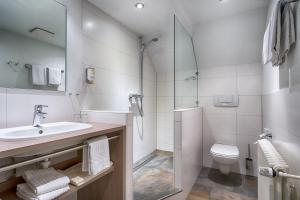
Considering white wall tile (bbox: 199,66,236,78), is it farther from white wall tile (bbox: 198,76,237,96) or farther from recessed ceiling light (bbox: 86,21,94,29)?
recessed ceiling light (bbox: 86,21,94,29)

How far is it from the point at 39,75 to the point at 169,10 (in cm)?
173

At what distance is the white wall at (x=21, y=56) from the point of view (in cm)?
118

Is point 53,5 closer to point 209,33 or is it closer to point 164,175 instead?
point 209,33

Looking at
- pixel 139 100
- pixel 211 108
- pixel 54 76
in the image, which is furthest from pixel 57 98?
pixel 211 108

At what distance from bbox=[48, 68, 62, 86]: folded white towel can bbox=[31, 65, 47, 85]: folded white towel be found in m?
0.04

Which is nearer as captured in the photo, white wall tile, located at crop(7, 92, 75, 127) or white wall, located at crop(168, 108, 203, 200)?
white wall tile, located at crop(7, 92, 75, 127)

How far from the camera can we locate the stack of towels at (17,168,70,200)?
0.94 m

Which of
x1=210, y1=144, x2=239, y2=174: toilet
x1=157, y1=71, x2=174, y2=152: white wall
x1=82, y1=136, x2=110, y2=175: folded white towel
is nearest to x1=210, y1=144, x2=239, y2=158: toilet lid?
x1=210, y1=144, x2=239, y2=174: toilet

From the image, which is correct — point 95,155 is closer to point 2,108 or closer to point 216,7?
point 2,108

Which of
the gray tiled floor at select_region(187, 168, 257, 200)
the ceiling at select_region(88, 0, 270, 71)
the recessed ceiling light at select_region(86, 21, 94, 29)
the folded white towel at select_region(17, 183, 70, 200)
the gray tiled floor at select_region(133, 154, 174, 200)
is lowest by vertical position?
the gray tiled floor at select_region(187, 168, 257, 200)

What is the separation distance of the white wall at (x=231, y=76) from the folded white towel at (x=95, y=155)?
2.01 meters

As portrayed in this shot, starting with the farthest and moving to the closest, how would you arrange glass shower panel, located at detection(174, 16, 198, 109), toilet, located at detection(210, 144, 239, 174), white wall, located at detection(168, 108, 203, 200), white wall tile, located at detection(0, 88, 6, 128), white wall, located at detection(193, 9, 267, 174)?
white wall, located at detection(193, 9, 267, 174) → toilet, located at detection(210, 144, 239, 174) → glass shower panel, located at detection(174, 16, 198, 109) → white wall, located at detection(168, 108, 203, 200) → white wall tile, located at detection(0, 88, 6, 128)

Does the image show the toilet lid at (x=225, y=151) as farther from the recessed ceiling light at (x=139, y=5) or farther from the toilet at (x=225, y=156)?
the recessed ceiling light at (x=139, y=5)

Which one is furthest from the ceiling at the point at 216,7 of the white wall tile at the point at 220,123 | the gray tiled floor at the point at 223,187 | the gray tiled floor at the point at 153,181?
the gray tiled floor at the point at 223,187
